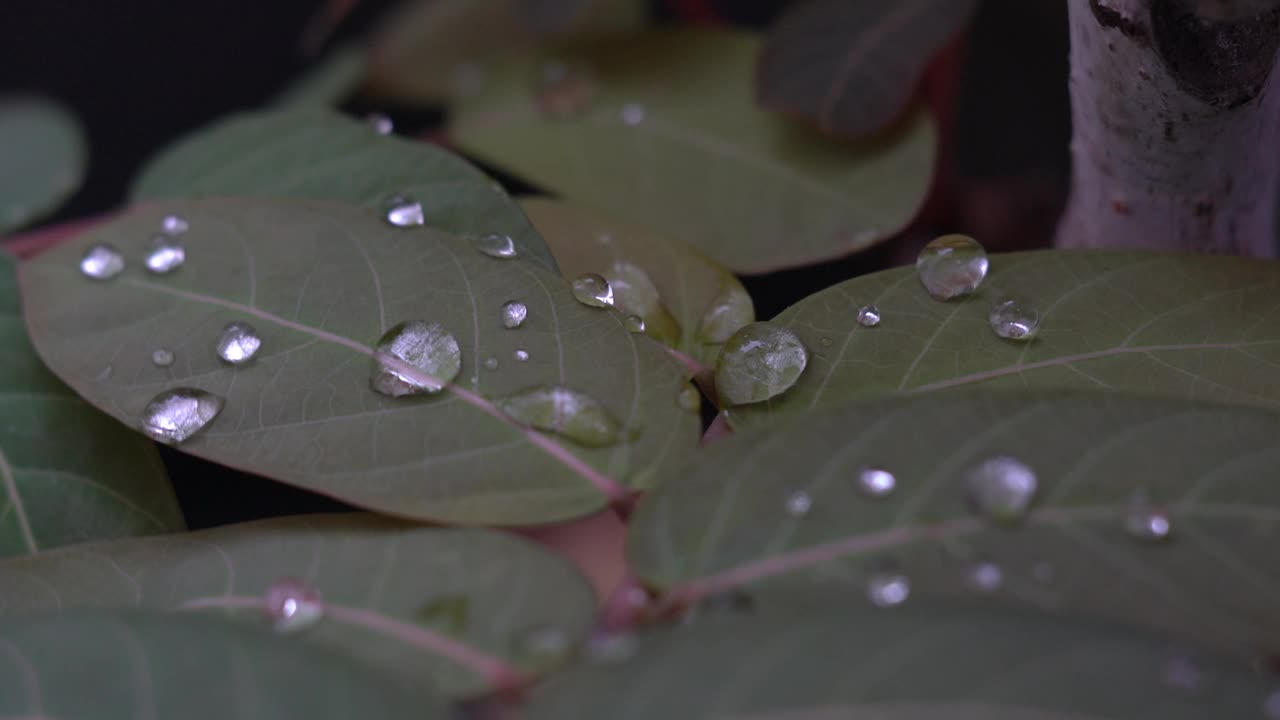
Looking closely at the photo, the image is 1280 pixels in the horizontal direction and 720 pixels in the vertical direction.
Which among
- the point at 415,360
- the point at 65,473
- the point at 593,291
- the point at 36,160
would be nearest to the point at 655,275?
the point at 593,291

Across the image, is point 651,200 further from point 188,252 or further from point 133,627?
point 133,627

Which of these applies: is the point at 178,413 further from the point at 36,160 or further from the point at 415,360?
the point at 36,160

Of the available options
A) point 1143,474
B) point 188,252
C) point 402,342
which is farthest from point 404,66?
point 1143,474

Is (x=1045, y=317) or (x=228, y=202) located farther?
(x=228, y=202)

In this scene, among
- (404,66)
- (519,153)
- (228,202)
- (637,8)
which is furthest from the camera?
(404,66)

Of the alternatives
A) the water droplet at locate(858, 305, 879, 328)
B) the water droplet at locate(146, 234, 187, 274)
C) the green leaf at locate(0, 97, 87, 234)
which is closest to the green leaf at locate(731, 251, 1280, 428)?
the water droplet at locate(858, 305, 879, 328)

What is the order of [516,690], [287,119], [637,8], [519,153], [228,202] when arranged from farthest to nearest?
[637,8]
[519,153]
[287,119]
[228,202]
[516,690]

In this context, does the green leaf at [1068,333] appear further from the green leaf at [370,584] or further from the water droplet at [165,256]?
the water droplet at [165,256]

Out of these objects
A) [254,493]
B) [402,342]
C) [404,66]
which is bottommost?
[254,493]
